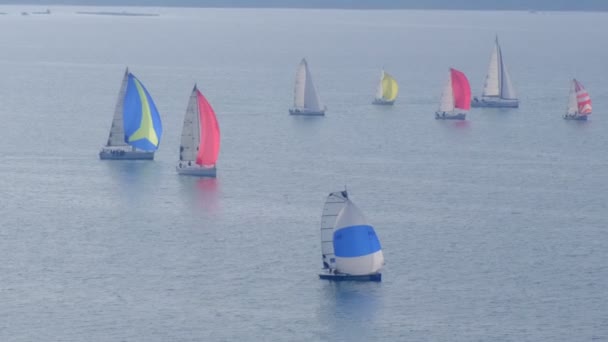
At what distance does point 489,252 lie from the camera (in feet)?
241

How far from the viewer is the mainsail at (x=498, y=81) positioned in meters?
138

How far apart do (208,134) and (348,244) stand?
2842cm

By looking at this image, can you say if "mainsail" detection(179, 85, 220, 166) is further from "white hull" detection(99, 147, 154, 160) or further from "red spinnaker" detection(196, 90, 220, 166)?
"white hull" detection(99, 147, 154, 160)

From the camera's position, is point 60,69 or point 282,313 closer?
point 282,313

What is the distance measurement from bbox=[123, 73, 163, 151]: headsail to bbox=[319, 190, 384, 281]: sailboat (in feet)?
111

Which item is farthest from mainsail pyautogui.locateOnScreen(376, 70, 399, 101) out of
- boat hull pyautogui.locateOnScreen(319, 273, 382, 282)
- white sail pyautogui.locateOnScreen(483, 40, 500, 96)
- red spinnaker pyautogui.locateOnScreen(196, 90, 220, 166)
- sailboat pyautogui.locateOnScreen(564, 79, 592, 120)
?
boat hull pyautogui.locateOnScreen(319, 273, 382, 282)

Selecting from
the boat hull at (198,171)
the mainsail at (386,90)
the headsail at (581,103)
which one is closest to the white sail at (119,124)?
the boat hull at (198,171)

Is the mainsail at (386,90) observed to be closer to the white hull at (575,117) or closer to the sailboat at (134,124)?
the white hull at (575,117)

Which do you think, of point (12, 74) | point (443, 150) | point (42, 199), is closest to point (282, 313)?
point (42, 199)

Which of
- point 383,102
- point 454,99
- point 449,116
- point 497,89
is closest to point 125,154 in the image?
point 449,116

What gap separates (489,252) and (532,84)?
101412 mm

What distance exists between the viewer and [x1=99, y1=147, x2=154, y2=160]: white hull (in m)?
99.7

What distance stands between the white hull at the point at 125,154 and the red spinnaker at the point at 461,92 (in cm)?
3679

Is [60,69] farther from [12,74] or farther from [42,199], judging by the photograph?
[42,199]
